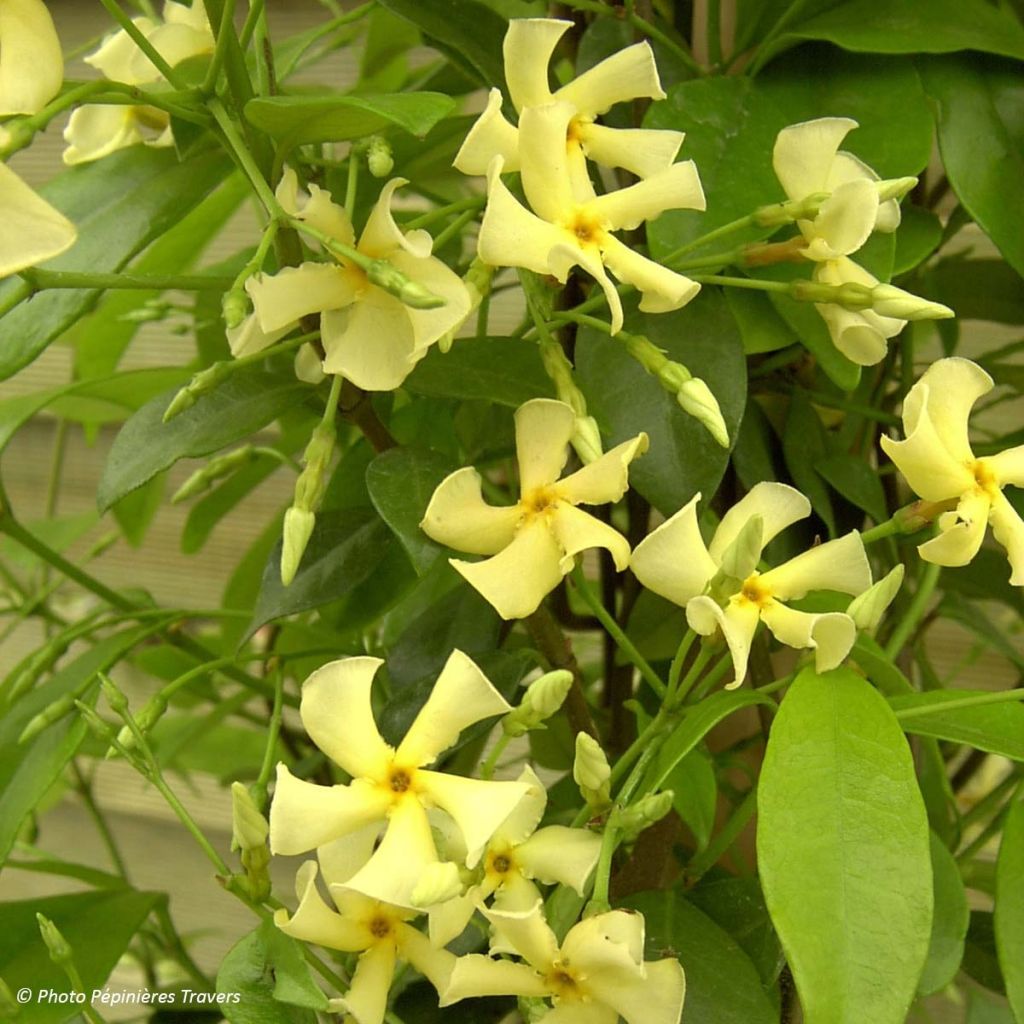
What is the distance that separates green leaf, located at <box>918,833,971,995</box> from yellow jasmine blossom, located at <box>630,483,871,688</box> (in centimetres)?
11

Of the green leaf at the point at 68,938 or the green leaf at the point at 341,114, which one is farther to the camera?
the green leaf at the point at 68,938

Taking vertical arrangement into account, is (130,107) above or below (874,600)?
above

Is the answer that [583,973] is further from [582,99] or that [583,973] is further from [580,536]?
[582,99]

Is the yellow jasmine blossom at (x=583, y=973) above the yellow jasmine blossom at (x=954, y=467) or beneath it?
beneath

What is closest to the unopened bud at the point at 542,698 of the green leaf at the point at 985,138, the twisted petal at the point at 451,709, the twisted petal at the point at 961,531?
the twisted petal at the point at 451,709

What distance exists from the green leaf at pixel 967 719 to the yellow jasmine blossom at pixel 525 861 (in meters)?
0.10

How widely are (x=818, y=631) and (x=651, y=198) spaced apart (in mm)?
136

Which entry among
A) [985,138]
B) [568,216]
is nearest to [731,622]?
[568,216]

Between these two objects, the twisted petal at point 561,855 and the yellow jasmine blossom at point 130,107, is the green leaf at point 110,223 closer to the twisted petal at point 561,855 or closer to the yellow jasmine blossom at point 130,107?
the yellow jasmine blossom at point 130,107

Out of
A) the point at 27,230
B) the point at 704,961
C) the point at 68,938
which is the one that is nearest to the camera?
the point at 27,230

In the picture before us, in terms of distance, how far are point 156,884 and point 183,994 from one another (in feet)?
2.68

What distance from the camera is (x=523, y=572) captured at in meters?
0.35

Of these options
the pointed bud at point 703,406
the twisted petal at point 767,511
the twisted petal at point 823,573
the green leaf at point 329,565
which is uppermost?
the pointed bud at point 703,406

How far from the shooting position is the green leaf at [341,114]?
32cm
